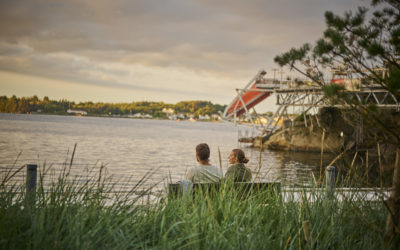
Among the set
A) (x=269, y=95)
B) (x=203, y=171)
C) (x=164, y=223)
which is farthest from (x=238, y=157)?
(x=269, y=95)

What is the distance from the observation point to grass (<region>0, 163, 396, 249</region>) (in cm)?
212

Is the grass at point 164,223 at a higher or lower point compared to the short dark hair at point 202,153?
lower

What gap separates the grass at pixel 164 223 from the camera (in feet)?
6.97

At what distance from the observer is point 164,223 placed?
257 cm

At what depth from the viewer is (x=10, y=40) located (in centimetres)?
7406

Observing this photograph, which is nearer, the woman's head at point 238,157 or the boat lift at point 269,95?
the woman's head at point 238,157

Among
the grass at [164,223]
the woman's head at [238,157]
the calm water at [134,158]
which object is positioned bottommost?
the calm water at [134,158]

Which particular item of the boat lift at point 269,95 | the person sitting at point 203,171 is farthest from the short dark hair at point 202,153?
the boat lift at point 269,95

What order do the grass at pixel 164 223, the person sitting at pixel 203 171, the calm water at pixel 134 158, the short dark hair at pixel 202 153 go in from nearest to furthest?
1. the grass at pixel 164 223
2. the person sitting at pixel 203 171
3. the short dark hair at pixel 202 153
4. the calm water at pixel 134 158

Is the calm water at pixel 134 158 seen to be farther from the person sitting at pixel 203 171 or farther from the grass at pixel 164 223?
the person sitting at pixel 203 171

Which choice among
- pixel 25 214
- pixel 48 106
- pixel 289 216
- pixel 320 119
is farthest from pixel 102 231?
pixel 48 106

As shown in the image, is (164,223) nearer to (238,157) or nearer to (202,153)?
(238,157)

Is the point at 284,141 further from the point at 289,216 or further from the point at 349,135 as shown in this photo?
the point at 289,216

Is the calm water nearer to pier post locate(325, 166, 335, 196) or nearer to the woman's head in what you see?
pier post locate(325, 166, 335, 196)
